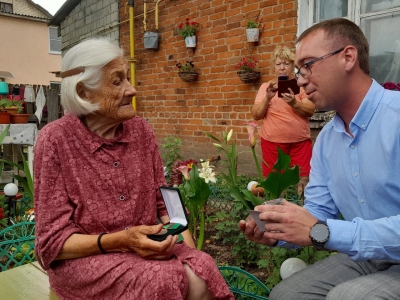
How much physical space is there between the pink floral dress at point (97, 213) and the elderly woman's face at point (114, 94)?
11 cm

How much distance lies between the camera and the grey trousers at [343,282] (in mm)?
1358

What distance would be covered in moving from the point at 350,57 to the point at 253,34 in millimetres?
3086

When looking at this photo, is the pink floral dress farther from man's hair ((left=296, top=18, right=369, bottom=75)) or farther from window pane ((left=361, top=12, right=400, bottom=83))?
window pane ((left=361, top=12, right=400, bottom=83))

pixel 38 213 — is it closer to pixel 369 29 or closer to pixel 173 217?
pixel 173 217

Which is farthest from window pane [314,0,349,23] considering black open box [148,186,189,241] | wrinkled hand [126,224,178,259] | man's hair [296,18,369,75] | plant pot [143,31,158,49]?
wrinkled hand [126,224,178,259]

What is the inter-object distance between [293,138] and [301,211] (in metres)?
2.09

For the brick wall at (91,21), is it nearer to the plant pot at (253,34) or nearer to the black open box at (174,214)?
the plant pot at (253,34)

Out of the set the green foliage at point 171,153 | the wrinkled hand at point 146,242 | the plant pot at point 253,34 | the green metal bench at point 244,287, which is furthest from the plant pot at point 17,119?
the wrinkled hand at point 146,242

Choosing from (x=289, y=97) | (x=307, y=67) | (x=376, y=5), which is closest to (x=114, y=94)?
(x=307, y=67)

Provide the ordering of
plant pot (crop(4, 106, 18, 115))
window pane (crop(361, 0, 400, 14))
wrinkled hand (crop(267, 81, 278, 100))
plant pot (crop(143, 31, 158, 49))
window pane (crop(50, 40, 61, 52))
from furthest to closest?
window pane (crop(50, 40, 61, 52)) → plant pot (crop(143, 31, 158, 49)) → plant pot (crop(4, 106, 18, 115)) → window pane (crop(361, 0, 400, 14)) → wrinkled hand (crop(267, 81, 278, 100))

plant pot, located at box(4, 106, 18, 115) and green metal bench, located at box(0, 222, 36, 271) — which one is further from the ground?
plant pot, located at box(4, 106, 18, 115)

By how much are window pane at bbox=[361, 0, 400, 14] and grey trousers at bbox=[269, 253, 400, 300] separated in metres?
2.73

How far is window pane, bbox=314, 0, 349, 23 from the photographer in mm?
3865

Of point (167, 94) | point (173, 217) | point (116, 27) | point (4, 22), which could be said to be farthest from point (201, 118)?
point (4, 22)
